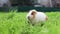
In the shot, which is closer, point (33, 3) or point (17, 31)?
point (17, 31)

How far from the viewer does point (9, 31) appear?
397 cm

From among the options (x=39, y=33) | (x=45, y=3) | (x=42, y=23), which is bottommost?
(x=45, y=3)

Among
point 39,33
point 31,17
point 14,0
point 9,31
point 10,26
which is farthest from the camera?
point 14,0

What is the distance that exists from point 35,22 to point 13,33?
171 cm

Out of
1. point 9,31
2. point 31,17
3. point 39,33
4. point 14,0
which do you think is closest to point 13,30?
Result: point 9,31

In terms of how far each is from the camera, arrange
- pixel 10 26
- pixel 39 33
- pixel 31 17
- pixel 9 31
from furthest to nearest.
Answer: pixel 31 17 < pixel 10 26 < pixel 9 31 < pixel 39 33

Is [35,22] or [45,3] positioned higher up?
[35,22]

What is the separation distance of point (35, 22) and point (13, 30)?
5.35 feet

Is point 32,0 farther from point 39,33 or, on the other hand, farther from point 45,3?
point 39,33

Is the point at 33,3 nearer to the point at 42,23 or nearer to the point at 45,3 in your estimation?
the point at 45,3

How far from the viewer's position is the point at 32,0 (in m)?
37.8

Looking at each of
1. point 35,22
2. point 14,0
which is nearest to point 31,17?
point 35,22

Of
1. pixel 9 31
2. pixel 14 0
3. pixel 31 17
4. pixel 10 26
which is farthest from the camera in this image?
pixel 14 0

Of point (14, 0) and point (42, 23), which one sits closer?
point (42, 23)
